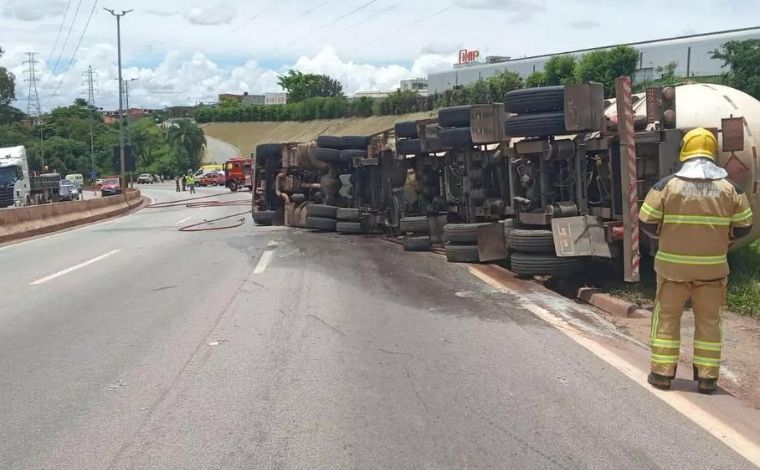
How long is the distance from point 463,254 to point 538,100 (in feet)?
10.7

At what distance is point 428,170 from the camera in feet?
49.3

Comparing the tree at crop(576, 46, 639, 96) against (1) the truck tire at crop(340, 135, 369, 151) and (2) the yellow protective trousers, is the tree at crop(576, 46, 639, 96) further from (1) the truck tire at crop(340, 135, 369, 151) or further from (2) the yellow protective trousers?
(2) the yellow protective trousers

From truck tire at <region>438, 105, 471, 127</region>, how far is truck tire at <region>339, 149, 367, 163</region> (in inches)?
202

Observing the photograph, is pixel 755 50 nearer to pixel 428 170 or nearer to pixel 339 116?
pixel 428 170

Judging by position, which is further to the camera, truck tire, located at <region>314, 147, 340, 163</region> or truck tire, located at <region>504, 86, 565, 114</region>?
truck tire, located at <region>314, 147, 340, 163</region>

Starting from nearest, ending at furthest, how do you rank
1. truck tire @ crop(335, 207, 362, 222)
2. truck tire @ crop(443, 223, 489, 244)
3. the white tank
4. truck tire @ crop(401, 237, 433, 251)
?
1. the white tank
2. truck tire @ crop(443, 223, 489, 244)
3. truck tire @ crop(401, 237, 433, 251)
4. truck tire @ crop(335, 207, 362, 222)

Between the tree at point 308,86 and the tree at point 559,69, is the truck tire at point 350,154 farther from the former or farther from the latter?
the tree at point 308,86

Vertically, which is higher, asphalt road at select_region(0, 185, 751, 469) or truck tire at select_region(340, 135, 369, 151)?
truck tire at select_region(340, 135, 369, 151)

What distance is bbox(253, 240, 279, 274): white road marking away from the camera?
41.4 ft

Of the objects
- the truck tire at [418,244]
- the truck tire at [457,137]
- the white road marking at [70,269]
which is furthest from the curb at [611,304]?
the white road marking at [70,269]

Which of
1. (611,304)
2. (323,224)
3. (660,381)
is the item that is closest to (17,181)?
(323,224)

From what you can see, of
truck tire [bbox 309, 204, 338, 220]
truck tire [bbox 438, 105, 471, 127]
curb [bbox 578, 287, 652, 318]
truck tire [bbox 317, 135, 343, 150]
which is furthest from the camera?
truck tire [bbox 309, 204, 338, 220]

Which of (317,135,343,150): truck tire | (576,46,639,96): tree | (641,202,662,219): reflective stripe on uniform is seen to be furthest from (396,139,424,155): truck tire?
(576,46,639,96): tree

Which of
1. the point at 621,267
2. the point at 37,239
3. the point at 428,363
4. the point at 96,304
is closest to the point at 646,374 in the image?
the point at 428,363
